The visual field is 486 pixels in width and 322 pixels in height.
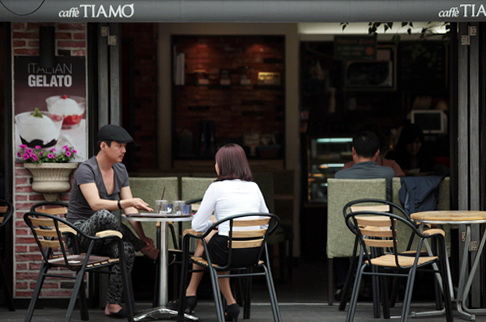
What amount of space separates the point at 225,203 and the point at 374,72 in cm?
610

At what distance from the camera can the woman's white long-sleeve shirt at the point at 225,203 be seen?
6.00 metres

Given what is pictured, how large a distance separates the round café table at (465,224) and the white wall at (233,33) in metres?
4.61

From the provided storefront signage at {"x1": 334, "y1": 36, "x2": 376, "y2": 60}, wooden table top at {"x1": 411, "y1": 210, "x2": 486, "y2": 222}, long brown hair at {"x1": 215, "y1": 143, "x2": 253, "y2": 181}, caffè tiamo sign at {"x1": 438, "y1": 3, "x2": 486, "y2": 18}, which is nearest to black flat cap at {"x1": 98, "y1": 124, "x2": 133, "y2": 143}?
long brown hair at {"x1": 215, "y1": 143, "x2": 253, "y2": 181}

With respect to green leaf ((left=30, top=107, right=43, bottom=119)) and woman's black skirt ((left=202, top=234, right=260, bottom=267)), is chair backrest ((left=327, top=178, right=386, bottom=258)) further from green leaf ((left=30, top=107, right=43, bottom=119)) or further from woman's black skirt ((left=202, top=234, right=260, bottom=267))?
green leaf ((left=30, top=107, right=43, bottom=119))

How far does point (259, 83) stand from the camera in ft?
38.5

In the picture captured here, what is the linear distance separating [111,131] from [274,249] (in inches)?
114

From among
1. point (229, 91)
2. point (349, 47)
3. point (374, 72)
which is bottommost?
point (229, 91)

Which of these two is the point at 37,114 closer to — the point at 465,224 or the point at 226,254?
the point at 226,254

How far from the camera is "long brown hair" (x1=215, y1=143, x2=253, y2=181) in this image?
608 centimetres

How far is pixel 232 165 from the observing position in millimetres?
6090

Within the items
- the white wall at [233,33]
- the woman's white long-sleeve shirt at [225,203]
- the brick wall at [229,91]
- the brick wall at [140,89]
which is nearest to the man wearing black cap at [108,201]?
the woman's white long-sleeve shirt at [225,203]

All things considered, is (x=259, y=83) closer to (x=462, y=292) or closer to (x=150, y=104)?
(x=150, y=104)

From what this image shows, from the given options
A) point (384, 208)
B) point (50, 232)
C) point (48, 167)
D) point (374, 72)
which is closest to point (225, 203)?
point (50, 232)

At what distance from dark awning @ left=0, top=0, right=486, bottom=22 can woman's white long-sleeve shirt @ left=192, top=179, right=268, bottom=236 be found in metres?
1.41
